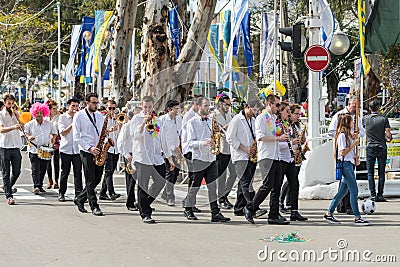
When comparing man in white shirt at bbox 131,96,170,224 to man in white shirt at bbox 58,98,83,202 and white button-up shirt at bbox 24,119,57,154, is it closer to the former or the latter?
man in white shirt at bbox 58,98,83,202

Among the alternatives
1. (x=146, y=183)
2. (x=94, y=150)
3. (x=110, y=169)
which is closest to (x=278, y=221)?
(x=146, y=183)

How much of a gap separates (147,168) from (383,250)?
13.5 ft

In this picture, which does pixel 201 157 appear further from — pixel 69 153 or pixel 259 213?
pixel 69 153

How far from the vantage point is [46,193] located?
51.9 ft

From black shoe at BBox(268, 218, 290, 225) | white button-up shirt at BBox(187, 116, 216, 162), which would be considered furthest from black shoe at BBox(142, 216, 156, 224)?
black shoe at BBox(268, 218, 290, 225)

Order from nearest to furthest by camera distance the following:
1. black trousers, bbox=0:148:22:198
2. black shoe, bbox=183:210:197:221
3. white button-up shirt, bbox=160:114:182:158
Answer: black shoe, bbox=183:210:197:221 < white button-up shirt, bbox=160:114:182:158 < black trousers, bbox=0:148:22:198

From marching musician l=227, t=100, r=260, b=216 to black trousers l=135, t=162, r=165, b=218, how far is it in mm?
1209

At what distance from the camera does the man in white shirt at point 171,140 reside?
42.2 ft

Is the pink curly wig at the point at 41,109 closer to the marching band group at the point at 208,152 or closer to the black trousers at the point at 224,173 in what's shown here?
the marching band group at the point at 208,152

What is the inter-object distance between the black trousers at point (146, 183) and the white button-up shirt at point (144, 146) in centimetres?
10

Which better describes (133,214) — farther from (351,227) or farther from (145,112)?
(351,227)

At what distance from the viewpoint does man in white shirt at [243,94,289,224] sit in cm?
1143

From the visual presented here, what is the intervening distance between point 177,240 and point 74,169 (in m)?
4.04

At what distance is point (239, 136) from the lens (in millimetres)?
12008
